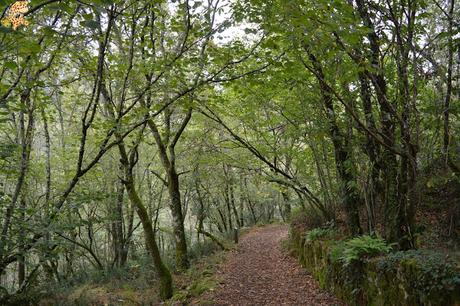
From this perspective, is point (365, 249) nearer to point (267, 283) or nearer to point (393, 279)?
point (393, 279)

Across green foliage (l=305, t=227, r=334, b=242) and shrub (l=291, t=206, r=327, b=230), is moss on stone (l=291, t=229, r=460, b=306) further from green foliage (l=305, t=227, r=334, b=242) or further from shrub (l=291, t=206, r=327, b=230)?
shrub (l=291, t=206, r=327, b=230)

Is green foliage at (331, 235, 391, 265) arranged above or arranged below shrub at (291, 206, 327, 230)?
below

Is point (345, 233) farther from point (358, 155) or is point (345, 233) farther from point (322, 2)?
point (322, 2)

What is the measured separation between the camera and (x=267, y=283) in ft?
27.8

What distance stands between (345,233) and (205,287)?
12.0 feet

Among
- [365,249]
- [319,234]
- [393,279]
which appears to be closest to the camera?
[393,279]

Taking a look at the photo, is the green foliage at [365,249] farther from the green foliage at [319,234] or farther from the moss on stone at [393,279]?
Answer: the green foliage at [319,234]

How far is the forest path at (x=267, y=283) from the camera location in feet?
23.2

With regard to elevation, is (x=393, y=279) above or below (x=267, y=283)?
above

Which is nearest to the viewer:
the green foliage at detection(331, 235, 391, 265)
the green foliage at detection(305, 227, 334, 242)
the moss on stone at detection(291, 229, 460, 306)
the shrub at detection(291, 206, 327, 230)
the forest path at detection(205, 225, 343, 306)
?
the moss on stone at detection(291, 229, 460, 306)

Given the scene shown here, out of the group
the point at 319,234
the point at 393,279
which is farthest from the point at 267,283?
the point at 393,279

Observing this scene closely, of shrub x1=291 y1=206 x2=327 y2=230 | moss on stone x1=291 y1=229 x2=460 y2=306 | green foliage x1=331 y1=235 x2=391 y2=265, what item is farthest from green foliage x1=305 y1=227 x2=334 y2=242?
green foliage x1=331 y1=235 x2=391 y2=265

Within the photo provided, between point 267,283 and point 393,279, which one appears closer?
point 393,279

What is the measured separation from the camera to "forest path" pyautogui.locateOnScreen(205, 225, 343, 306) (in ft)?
23.2
